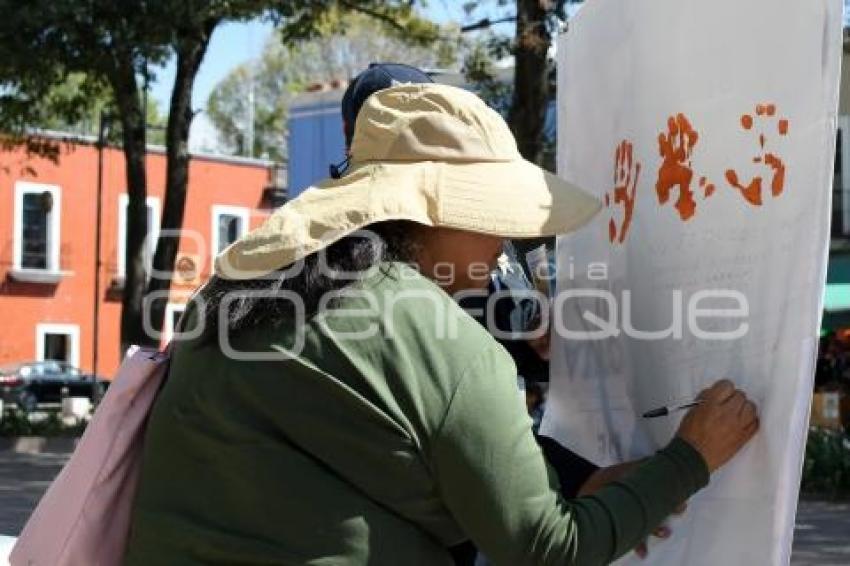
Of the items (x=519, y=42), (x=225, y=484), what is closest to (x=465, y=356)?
(x=225, y=484)

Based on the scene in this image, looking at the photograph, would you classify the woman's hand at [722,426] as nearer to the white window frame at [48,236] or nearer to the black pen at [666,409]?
the black pen at [666,409]

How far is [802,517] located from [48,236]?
97.8 feet

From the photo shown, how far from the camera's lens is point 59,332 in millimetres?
38438

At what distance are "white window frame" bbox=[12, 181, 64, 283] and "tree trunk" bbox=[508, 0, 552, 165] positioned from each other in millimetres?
25796

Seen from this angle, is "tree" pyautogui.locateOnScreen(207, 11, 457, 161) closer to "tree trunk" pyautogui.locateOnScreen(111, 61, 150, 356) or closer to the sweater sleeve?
"tree trunk" pyautogui.locateOnScreen(111, 61, 150, 356)

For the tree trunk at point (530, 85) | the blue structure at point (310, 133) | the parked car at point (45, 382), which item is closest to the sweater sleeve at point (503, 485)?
the tree trunk at point (530, 85)

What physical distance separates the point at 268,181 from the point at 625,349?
39.8 m

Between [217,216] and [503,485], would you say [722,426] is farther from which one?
[217,216]

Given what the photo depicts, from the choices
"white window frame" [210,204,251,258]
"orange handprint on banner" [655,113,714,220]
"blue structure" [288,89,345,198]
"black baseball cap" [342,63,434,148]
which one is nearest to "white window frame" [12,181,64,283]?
"white window frame" [210,204,251,258]

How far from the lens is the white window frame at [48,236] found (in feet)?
121

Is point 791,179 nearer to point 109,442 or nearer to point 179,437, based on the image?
point 179,437

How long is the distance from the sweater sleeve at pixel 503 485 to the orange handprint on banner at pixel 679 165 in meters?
0.46

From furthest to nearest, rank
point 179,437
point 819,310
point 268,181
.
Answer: point 268,181 < point 179,437 < point 819,310

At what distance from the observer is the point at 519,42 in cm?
1248
